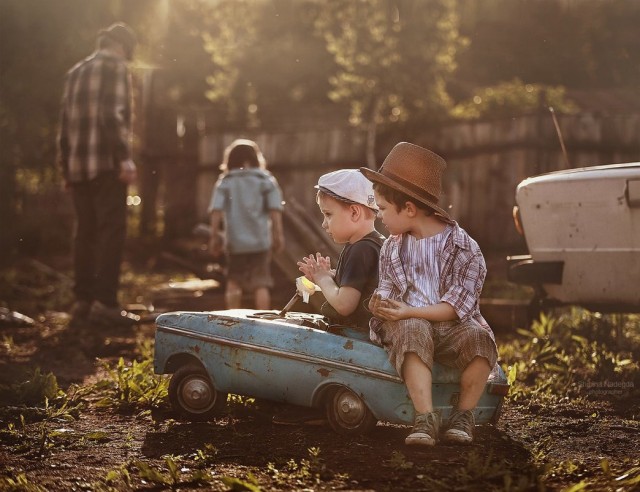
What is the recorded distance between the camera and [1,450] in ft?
12.6

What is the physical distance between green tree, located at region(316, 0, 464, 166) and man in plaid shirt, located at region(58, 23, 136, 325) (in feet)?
21.7

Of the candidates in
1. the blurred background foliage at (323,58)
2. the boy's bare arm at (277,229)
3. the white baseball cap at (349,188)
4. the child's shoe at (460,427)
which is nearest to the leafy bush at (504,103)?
the blurred background foliage at (323,58)

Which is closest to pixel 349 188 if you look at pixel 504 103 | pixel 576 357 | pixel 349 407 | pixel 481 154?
pixel 349 407

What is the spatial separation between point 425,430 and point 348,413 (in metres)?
0.43

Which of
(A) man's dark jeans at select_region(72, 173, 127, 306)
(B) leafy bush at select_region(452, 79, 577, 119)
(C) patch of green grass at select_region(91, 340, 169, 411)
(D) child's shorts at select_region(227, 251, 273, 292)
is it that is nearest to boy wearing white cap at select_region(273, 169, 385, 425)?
(C) patch of green grass at select_region(91, 340, 169, 411)

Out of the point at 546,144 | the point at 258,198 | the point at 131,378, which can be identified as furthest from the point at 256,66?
the point at 131,378

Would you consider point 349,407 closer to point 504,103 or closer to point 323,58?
point 504,103

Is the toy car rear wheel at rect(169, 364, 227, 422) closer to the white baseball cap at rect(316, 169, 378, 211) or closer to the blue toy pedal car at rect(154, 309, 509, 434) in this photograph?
the blue toy pedal car at rect(154, 309, 509, 434)

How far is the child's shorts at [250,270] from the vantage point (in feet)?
25.5

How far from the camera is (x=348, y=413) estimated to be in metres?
4.08

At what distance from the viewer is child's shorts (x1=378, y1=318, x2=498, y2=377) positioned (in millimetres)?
3859

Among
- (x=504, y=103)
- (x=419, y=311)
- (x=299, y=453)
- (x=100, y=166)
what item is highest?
(x=504, y=103)

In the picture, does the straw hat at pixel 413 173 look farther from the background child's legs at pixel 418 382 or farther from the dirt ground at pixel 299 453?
the dirt ground at pixel 299 453

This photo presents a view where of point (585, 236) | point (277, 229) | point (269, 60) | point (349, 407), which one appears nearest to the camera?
point (349, 407)
